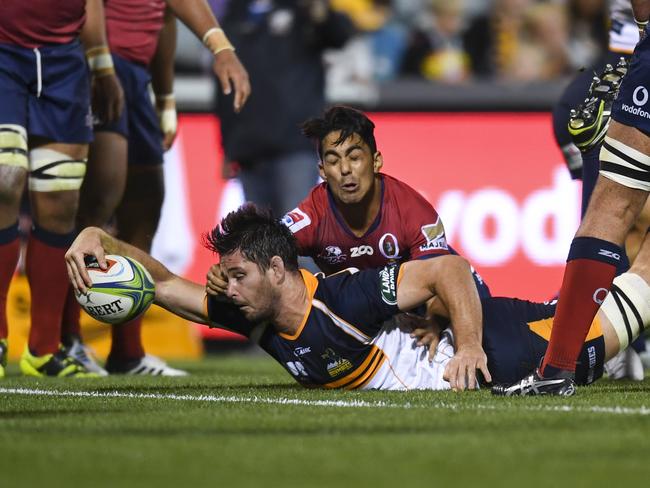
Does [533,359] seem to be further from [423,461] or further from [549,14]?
[549,14]

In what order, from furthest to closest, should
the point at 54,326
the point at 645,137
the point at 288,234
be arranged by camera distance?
1. the point at 54,326
2. the point at 288,234
3. the point at 645,137

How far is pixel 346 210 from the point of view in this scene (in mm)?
6016

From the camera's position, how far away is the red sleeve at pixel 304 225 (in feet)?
19.3

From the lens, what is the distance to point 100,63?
22.5 feet

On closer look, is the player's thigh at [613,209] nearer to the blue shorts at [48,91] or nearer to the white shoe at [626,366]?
the white shoe at [626,366]

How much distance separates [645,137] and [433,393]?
1300 millimetres

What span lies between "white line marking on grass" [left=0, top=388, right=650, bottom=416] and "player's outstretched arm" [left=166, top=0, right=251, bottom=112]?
1474mm

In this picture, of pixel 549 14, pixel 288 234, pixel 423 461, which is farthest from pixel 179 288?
pixel 549 14

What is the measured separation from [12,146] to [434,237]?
77.4 inches

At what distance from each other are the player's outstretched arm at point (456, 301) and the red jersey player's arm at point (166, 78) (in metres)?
2.72

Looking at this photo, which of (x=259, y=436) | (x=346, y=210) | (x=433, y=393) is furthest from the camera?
(x=346, y=210)

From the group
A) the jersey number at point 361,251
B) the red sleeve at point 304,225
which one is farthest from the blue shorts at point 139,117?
the jersey number at point 361,251

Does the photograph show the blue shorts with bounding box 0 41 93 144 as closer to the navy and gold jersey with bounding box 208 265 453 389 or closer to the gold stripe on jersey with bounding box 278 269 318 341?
the navy and gold jersey with bounding box 208 265 453 389

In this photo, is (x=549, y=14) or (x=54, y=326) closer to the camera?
(x=54, y=326)
